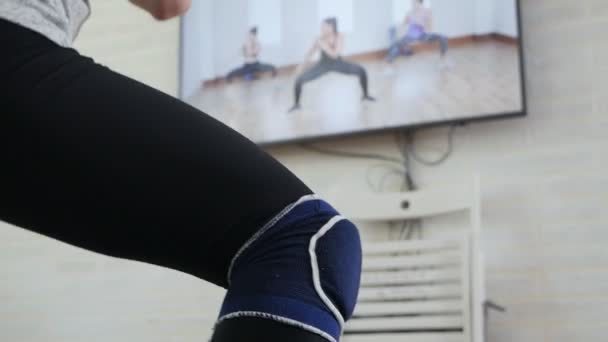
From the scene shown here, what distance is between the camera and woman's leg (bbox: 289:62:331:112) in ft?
8.06

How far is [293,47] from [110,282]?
957 millimetres

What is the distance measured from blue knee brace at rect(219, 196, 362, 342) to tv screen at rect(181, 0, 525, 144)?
168cm

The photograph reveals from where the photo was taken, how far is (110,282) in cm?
270

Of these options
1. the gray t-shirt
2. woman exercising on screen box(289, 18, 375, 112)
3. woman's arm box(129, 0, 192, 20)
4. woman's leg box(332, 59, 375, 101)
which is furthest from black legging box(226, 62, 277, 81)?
the gray t-shirt

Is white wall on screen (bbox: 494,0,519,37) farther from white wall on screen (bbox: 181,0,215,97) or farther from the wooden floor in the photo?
white wall on screen (bbox: 181,0,215,97)

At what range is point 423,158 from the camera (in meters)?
2.38

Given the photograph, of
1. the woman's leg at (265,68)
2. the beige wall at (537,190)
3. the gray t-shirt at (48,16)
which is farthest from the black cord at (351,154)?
the gray t-shirt at (48,16)

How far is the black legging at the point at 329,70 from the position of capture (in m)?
2.39

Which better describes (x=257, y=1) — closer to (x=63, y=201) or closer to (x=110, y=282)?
(x=110, y=282)

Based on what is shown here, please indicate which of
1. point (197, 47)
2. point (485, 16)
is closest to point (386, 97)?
point (485, 16)

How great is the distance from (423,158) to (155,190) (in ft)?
6.11

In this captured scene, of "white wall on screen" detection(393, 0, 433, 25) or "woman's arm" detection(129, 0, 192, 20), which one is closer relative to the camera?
"woman's arm" detection(129, 0, 192, 20)

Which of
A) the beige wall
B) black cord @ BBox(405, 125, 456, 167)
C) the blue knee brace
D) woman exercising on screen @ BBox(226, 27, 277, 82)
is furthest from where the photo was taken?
woman exercising on screen @ BBox(226, 27, 277, 82)

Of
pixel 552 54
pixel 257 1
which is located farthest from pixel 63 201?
pixel 257 1
